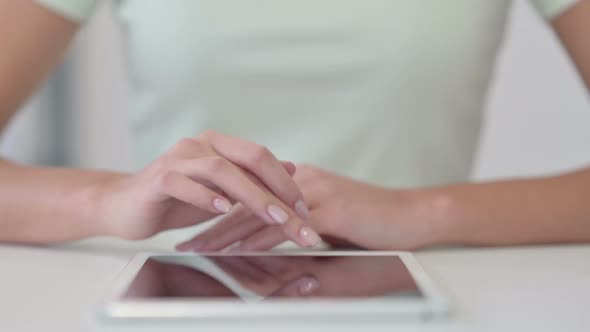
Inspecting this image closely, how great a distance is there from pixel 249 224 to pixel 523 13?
0.99m

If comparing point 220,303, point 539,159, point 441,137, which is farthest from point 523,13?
point 220,303

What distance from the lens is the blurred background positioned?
135cm

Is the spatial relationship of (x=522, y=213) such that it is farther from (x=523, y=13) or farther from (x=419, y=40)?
(x=523, y=13)

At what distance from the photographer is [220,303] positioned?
340 millimetres

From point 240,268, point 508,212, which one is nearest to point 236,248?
point 240,268

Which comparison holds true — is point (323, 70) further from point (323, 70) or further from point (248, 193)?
point (248, 193)

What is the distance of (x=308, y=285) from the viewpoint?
1.25 feet

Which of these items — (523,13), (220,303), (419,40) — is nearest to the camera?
(220,303)

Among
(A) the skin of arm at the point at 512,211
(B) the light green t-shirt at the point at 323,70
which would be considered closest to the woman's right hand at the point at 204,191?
(A) the skin of arm at the point at 512,211

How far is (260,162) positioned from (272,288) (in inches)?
6.3

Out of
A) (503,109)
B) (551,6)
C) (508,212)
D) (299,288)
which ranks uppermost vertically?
(503,109)

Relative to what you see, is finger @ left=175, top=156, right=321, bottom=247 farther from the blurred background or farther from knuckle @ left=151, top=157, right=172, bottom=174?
the blurred background

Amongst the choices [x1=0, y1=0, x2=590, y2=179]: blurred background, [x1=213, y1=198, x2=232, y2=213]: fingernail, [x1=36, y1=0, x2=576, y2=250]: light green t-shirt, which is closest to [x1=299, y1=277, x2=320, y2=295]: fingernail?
[x1=213, y1=198, x2=232, y2=213]: fingernail

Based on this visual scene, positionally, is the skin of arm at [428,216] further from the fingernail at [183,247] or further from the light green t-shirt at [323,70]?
the light green t-shirt at [323,70]
